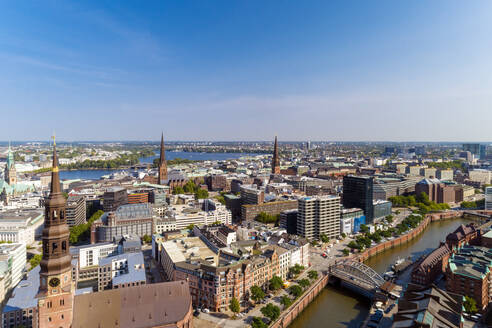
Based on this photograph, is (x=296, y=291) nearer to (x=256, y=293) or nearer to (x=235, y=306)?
(x=256, y=293)

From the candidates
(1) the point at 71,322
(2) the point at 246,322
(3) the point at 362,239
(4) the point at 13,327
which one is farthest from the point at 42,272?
(3) the point at 362,239

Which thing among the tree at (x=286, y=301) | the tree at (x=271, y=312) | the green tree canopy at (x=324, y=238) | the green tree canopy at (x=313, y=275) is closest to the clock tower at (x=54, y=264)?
the tree at (x=271, y=312)

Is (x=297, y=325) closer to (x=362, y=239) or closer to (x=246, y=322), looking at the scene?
(x=246, y=322)

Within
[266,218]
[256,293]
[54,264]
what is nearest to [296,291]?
[256,293]

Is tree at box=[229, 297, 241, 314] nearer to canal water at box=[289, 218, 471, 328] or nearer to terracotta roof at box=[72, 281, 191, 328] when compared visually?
canal water at box=[289, 218, 471, 328]

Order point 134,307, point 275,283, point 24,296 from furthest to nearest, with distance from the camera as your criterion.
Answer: point 275,283 → point 24,296 → point 134,307

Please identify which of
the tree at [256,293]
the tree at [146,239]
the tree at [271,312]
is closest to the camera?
the tree at [271,312]

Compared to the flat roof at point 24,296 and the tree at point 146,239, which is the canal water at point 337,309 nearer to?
the flat roof at point 24,296
